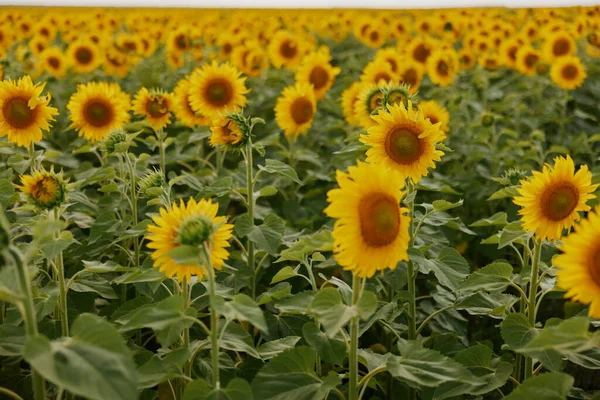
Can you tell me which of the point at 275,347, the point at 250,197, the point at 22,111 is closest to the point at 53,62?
the point at 22,111

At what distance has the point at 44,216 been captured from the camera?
2467mm

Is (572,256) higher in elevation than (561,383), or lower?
higher

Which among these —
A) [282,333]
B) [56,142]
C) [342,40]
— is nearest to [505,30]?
[342,40]

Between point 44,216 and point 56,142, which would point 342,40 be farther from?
point 44,216

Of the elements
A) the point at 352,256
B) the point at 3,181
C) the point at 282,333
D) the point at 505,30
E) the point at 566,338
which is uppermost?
the point at 505,30

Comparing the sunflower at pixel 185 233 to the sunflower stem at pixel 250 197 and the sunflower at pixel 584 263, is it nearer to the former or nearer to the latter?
the sunflower stem at pixel 250 197

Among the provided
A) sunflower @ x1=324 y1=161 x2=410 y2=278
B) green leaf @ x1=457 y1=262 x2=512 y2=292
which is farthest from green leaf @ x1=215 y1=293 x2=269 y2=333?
green leaf @ x1=457 y1=262 x2=512 y2=292

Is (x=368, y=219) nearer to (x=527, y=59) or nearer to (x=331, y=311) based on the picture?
(x=331, y=311)

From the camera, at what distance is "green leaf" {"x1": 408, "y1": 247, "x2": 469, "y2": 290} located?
246 cm

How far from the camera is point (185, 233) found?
5.81 ft

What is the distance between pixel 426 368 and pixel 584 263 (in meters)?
0.55

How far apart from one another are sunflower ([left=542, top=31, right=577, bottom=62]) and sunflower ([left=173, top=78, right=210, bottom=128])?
4.73 meters

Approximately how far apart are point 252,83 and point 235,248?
3767 mm

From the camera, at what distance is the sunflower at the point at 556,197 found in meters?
2.22
